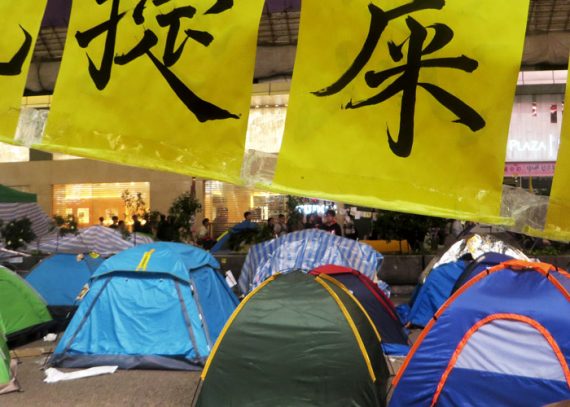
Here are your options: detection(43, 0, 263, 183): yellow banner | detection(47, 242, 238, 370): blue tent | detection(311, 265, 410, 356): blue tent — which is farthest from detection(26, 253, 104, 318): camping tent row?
detection(43, 0, 263, 183): yellow banner

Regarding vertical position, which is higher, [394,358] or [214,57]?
[214,57]

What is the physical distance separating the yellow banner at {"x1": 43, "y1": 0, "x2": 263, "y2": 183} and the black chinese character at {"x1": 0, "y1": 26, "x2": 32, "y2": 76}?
165mm

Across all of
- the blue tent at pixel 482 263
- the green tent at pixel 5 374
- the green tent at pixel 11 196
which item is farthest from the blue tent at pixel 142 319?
the green tent at pixel 11 196

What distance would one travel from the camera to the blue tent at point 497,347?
4.80 m

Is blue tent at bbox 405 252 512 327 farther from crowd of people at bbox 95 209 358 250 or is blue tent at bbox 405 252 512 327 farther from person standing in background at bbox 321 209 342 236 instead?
crowd of people at bbox 95 209 358 250

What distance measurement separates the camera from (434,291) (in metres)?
9.60

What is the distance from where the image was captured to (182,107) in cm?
172

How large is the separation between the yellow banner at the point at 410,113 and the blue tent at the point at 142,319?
6100 mm

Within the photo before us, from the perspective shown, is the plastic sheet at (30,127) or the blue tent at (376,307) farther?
the blue tent at (376,307)

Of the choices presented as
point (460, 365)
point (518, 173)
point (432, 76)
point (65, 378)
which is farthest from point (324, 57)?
point (518, 173)

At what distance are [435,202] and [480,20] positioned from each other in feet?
1.82

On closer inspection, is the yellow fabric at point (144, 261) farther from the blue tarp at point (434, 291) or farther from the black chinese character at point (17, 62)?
the black chinese character at point (17, 62)

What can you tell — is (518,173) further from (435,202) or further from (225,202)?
(435,202)

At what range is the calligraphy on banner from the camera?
1.69 m
